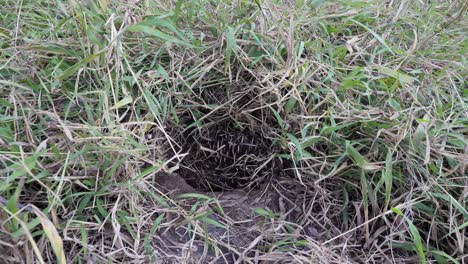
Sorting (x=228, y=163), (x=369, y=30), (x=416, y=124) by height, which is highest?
(x=369, y=30)

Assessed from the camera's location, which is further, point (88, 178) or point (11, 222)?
point (88, 178)

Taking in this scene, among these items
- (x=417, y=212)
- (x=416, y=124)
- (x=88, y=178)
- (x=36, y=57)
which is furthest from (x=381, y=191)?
(x=36, y=57)

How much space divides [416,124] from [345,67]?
249 millimetres

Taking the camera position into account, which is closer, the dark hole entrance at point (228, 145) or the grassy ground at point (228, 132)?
the grassy ground at point (228, 132)

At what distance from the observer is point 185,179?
4.25ft

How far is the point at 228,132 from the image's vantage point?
4.35ft

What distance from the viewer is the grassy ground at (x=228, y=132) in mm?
989

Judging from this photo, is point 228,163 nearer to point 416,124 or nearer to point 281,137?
point 281,137

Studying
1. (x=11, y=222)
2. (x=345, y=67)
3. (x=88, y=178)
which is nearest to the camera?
(x=11, y=222)

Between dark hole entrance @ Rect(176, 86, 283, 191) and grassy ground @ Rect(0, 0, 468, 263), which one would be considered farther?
dark hole entrance @ Rect(176, 86, 283, 191)

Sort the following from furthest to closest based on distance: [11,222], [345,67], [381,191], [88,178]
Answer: [345,67], [381,191], [88,178], [11,222]

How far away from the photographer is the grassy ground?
989mm

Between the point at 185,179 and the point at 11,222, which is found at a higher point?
the point at 11,222

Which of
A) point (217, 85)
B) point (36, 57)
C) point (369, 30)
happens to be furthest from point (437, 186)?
point (36, 57)
